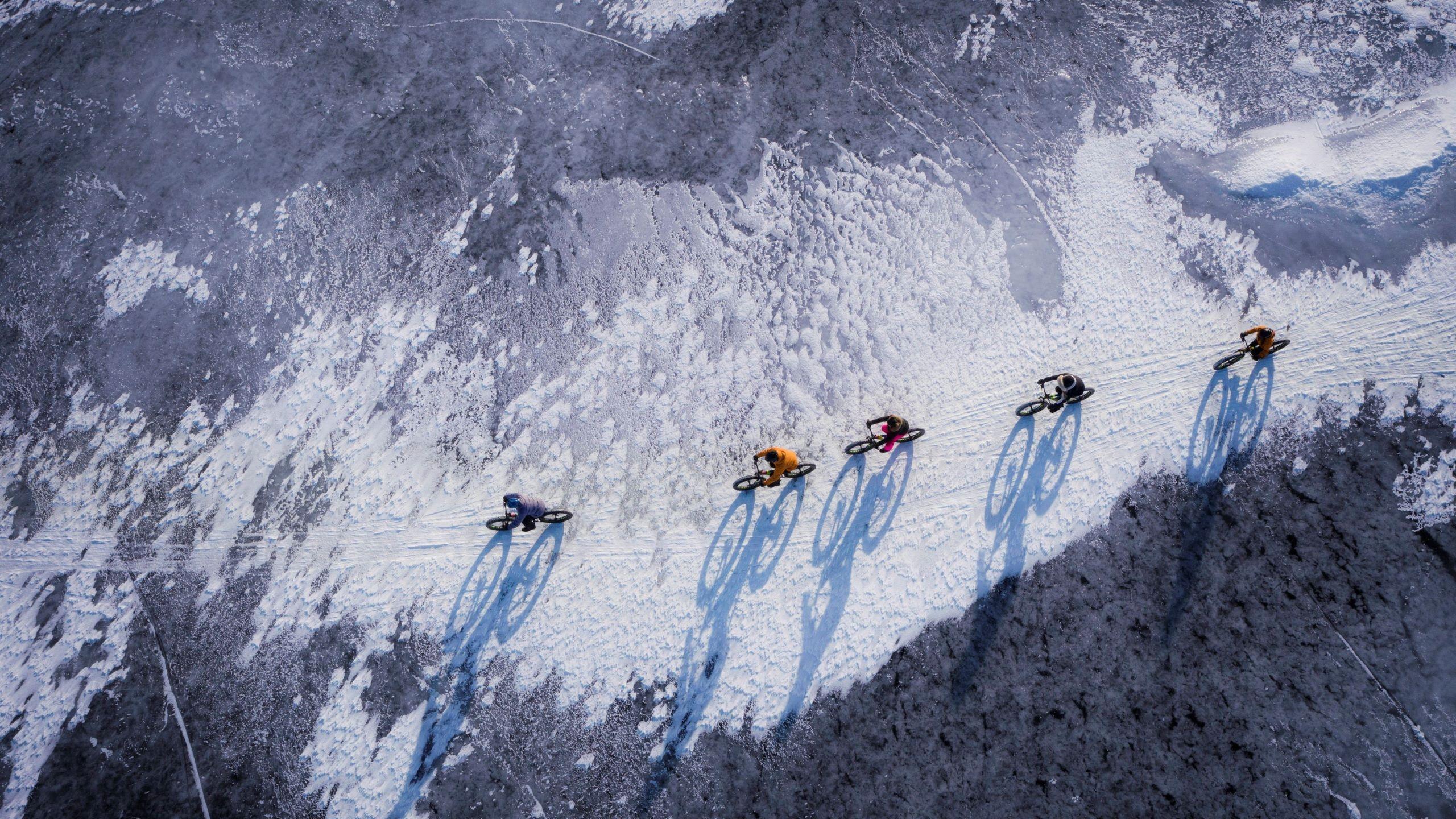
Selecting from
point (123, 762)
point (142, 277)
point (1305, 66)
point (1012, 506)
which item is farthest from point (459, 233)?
point (1305, 66)

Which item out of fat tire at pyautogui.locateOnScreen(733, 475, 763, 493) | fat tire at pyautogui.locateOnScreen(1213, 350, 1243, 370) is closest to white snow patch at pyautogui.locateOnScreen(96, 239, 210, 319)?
fat tire at pyautogui.locateOnScreen(733, 475, 763, 493)

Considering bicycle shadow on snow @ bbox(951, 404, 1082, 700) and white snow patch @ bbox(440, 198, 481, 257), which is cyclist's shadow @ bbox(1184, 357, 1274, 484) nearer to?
bicycle shadow on snow @ bbox(951, 404, 1082, 700)

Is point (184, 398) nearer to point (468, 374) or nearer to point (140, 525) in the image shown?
point (140, 525)

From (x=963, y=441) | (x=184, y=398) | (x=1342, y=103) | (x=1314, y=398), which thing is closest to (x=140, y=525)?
(x=184, y=398)

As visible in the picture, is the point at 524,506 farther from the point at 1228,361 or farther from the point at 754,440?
the point at 1228,361

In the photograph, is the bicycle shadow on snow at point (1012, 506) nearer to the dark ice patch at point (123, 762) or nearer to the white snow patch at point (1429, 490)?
the white snow patch at point (1429, 490)
